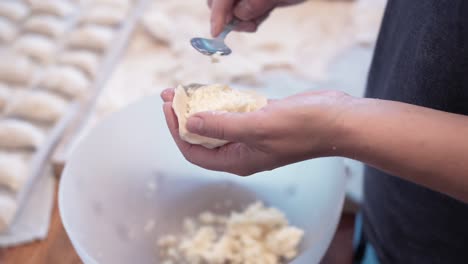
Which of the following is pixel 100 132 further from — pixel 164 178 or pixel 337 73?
pixel 337 73

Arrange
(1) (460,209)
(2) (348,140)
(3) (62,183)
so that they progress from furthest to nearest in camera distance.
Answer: (3) (62,183)
(1) (460,209)
(2) (348,140)

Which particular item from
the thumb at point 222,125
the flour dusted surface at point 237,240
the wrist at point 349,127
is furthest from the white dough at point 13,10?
the wrist at point 349,127

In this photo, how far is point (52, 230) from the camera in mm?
692

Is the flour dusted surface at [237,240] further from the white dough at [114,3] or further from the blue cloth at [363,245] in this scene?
the white dough at [114,3]

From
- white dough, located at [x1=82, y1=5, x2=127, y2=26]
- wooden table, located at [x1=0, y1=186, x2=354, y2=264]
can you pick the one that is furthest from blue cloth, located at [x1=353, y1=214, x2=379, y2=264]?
white dough, located at [x1=82, y1=5, x2=127, y2=26]

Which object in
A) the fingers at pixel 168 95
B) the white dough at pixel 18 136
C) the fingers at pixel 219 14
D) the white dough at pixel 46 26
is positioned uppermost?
the fingers at pixel 219 14

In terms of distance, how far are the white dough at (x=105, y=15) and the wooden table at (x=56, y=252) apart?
1.47ft

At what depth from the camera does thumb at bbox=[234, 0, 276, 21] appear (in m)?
0.60

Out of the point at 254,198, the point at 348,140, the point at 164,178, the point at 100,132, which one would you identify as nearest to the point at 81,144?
the point at 100,132

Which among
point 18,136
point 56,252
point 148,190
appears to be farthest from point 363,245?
point 18,136

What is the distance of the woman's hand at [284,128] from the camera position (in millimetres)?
382

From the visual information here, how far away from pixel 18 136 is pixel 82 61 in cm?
20

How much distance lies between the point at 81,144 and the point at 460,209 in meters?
0.48

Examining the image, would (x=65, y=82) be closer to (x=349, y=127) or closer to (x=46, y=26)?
(x=46, y=26)
